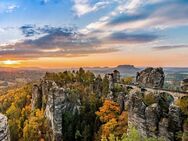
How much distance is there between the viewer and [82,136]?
222ft

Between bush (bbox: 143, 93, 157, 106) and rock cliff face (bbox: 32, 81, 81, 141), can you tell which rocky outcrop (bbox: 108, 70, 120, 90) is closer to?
rock cliff face (bbox: 32, 81, 81, 141)

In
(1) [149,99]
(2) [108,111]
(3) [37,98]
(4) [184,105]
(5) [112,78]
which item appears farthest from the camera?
(3) [37,98]

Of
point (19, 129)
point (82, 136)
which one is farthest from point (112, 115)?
point (19, 129)

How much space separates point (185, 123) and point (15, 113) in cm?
7442

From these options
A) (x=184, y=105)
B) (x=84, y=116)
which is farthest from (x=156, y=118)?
(x=84, y=116)

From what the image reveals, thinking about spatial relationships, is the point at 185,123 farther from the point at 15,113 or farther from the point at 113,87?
the point at 15,113

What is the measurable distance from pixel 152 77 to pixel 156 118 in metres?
25.4

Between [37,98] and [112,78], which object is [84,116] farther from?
[37,98]

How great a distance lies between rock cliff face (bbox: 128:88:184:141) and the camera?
39.5 m

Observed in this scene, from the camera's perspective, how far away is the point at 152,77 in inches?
2623

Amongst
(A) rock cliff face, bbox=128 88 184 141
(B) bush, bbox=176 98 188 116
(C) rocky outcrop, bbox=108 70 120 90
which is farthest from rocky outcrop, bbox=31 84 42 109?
(B) bush, bbox=176 98 188 116

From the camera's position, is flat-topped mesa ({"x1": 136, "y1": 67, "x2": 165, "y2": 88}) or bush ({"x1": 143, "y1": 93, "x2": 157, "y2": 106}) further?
flat-topped mesa ({"x1": 136, "y1": 67, "x2": 165, "y2": 88})

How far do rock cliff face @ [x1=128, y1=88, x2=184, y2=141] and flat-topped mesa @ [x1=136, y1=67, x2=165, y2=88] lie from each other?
16463mm

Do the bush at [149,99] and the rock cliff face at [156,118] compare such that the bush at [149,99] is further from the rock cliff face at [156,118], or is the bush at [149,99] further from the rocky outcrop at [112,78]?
the rocky outcrop at [112,78]
